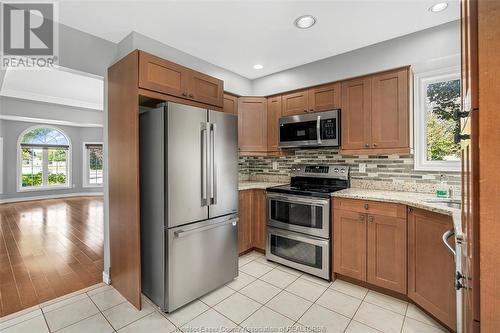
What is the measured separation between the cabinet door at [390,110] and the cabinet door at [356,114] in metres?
0.06

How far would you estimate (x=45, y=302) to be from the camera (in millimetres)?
2240

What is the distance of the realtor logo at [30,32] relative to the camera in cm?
203

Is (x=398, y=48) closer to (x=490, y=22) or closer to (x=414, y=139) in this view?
(x=414, y=139)

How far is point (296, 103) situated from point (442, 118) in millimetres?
1649

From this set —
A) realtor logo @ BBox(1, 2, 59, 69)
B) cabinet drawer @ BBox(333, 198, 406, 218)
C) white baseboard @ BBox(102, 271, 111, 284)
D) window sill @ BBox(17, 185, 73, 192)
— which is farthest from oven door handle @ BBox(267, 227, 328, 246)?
window sill @ BBox(17, 185, 73, 192)

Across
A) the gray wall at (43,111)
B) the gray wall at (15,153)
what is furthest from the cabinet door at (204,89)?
the gray wall at (15,153)

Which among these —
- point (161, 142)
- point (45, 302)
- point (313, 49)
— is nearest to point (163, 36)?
point (161, 142)

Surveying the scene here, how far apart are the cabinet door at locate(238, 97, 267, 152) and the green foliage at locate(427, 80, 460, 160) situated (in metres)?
2.02

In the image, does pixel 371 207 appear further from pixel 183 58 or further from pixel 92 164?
pixel 92 164

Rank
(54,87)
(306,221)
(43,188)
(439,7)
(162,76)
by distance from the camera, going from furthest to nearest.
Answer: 1. (43,188)
2. (54,87)
3. (306,221)
4. (162,76)
5. (439,7)

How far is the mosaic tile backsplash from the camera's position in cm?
258

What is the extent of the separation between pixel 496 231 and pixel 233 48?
285 centimetres

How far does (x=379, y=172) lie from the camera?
2.91 meters


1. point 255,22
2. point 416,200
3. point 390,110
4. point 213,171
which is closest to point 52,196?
point 213,171
